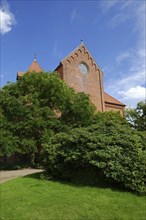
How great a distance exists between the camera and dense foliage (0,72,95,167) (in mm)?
19531

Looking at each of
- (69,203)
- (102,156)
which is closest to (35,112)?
(102,156)

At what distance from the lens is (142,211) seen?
21.1 ft

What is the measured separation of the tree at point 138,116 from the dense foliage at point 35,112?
8928 millimetres

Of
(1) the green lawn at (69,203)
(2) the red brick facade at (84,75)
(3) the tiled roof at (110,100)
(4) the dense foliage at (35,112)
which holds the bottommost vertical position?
(1) the green lawn at (69,203)

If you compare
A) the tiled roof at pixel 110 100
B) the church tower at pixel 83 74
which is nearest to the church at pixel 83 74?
the church tower at pixel 83 74

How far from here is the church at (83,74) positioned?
101 feet

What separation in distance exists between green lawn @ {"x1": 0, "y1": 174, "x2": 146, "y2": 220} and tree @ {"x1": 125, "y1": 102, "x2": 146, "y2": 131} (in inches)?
842

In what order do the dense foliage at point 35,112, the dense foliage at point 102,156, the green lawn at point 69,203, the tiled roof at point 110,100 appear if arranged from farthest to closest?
the tiled roof at point 110,100 < the dense foliage at point 35,112 < the dense foliage at point 102,156 < the green lawn at point 69,203

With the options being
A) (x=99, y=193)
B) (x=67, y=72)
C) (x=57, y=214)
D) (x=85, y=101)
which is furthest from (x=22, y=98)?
(x=57, y=214)

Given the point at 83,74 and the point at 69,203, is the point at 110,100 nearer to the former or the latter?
the point at 83,74

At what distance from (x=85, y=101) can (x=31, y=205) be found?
1538 centimetres

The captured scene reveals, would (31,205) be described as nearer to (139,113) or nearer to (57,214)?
(57,214)

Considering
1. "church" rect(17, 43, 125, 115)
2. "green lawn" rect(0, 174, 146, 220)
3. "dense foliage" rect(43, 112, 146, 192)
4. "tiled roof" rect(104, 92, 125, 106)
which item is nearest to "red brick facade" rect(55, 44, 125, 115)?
"church" rect(17, 43, 125, 115)

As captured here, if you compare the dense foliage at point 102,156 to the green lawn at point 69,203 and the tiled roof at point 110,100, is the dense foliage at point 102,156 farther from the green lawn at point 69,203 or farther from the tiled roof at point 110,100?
the tiled roof at point 110,100
